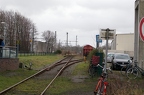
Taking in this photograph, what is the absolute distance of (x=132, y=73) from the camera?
58.1ft

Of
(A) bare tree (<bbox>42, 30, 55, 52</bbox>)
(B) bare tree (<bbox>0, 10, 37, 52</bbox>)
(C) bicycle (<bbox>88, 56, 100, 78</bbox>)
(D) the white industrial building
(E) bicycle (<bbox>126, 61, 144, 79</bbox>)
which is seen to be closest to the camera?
(E) bicycle (<bbox>126, 61, 144, 79</bbox>)

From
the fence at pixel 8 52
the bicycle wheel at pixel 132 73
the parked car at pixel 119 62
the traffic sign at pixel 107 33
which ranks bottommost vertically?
the bicycle wheel at pixel 132 73

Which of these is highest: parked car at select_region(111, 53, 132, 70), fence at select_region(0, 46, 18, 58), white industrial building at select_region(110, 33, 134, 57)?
white industrial building at select_region(110, 33, 134, 57)

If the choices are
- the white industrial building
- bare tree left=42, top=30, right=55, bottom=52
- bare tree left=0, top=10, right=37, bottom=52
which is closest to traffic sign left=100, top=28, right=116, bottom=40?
bare tree left=0, top=10, right=37, bottom=52

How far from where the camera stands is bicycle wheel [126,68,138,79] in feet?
57.0

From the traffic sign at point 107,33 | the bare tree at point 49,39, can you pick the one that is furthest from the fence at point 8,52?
the bare tree at point 49,39

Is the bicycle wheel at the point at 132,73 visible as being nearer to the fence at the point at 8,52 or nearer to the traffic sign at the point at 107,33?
the traffic sign at the point at 107,33

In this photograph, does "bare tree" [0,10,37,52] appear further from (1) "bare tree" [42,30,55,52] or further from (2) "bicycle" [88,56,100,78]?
(2) "bicycle" [88,56,100,78]

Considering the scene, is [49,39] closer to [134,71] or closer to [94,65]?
[94,65]

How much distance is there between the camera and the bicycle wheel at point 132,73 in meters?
17.4

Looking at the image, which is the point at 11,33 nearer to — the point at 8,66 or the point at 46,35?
the point at 46,35

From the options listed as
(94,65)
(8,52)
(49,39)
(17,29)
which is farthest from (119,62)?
(49,39)

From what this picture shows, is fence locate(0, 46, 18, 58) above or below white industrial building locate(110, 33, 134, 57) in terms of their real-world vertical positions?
below

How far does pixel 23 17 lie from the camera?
85812 millimetres
